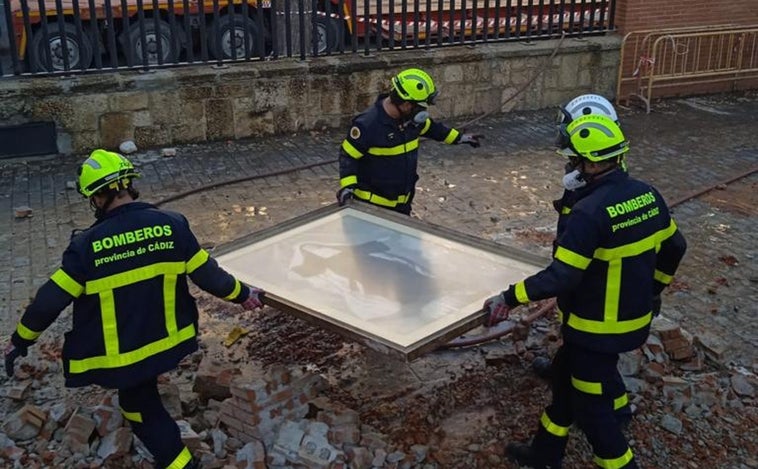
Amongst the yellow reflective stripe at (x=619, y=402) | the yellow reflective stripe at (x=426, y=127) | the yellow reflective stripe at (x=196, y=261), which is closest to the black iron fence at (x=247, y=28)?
the yellow reflective stripe at (x=426, y=127)

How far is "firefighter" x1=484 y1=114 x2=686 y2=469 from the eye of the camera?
383cm

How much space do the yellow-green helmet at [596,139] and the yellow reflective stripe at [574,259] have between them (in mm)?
450

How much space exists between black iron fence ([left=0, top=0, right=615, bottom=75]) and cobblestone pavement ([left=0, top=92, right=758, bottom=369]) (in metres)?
1.09

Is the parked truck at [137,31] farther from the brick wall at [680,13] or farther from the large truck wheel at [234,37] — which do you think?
the brick wall at [680,13]

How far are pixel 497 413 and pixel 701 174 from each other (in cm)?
534

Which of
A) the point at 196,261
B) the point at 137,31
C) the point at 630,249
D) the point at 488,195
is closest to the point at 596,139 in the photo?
the point at 630,249

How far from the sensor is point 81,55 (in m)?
9.15

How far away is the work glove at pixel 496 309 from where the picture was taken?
4.07 metres

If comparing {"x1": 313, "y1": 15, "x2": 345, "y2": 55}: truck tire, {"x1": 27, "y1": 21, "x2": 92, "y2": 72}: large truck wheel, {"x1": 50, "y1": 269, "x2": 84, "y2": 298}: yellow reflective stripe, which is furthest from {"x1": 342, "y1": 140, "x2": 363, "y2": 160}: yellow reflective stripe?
{"x1": 313, "y1": 15, "x2": 345, "y2": 55}: truck tire

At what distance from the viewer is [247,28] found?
31.9ft

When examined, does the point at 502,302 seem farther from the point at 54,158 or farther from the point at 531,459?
the point at 54,158

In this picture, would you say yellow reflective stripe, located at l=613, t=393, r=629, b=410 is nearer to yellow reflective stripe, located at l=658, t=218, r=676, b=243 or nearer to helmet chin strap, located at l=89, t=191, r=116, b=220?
yellow reflective stripe, located at l=658, t=218, r=676, b=243

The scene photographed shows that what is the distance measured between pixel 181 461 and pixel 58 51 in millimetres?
8242

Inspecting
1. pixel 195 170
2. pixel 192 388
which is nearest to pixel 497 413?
pixel 192 388
